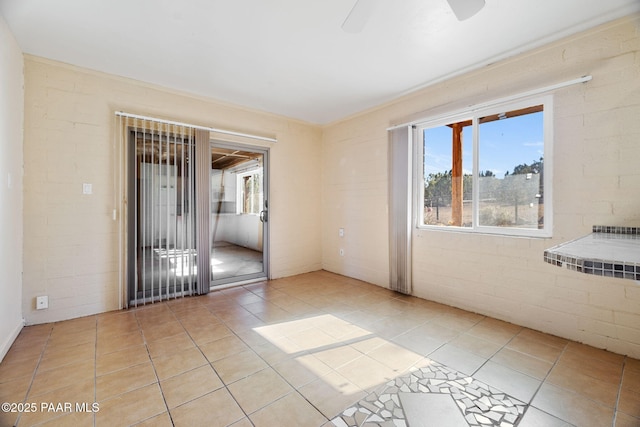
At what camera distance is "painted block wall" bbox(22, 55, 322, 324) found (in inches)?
107

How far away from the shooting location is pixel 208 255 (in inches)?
147

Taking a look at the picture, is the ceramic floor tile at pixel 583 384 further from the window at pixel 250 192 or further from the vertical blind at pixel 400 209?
the window at pixel 250 192

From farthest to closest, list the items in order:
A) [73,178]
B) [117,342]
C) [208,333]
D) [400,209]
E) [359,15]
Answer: [400,209] → [73,178] → [208,333] → [117,342] → [359,15]

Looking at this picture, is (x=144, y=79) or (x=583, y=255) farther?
(x=144, y=79)

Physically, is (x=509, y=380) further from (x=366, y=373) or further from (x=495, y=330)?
(x=366, y=373)

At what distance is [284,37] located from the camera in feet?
7.99

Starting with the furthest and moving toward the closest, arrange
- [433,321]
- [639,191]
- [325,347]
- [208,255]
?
[208,255], [433,321], [325,347], [639,191]

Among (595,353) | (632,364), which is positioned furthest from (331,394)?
(632,364)

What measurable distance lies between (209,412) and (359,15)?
2.64 metres

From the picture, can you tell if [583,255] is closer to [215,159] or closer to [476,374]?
[476,374]

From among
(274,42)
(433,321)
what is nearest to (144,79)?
(274,42)

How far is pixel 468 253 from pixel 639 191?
4.70 feet

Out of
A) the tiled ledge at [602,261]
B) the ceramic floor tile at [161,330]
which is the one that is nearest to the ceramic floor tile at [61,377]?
the ceramic floor tile at [161,330]

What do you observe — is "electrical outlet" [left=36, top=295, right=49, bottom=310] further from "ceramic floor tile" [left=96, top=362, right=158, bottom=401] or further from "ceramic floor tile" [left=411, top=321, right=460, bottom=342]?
"ceramic floor tile" [left=411, top=321, right=460, bottom=342]
